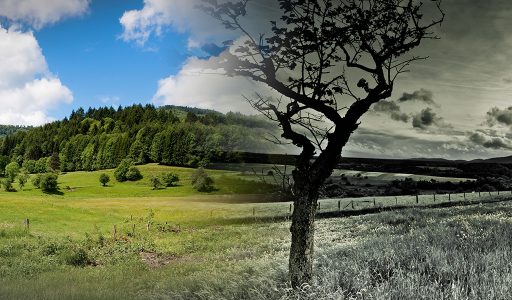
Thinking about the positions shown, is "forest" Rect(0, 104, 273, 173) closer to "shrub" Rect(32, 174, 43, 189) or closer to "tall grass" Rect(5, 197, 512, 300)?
"shrub" Rect(32, 174, 43, 189)

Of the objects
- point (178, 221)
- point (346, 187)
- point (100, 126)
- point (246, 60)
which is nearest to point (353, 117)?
point (246, 60)

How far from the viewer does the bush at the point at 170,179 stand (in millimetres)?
37344

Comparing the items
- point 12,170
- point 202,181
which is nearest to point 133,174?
point 202,181

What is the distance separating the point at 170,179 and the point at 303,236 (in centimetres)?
3216

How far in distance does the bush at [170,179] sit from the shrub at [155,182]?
2.95ft

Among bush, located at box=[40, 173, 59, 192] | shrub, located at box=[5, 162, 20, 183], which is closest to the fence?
bush, located at box=[40, 173, 59, 192]

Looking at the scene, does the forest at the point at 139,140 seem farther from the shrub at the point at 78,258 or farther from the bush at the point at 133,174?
the shrub at the point at 78,258

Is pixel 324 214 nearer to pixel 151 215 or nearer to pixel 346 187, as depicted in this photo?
pixel 346 187

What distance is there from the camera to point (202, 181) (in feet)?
104

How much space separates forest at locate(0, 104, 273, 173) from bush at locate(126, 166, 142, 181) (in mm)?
1478

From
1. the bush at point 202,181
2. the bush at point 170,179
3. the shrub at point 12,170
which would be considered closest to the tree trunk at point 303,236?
the bush at point 202,181

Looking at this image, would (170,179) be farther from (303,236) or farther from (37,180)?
(37,180)

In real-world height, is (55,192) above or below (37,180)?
below

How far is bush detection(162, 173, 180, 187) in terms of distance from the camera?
37344 millimetres
